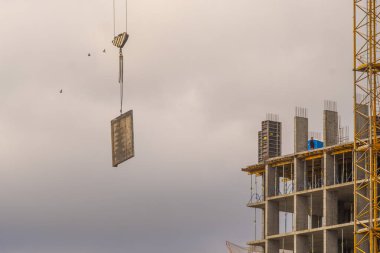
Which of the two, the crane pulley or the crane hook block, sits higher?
the crane hook block

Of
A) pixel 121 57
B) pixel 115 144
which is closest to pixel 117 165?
pixel 115 144

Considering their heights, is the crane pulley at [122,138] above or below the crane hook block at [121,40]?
below

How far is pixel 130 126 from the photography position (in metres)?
167

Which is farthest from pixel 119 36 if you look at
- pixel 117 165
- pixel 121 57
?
pixel 117 165

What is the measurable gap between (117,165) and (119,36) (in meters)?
15.0

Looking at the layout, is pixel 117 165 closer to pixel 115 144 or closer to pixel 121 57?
pixel 115 144

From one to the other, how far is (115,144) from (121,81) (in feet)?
23.3

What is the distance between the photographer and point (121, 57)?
174750 mm

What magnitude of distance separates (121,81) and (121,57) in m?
3.93

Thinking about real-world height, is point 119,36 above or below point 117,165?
above

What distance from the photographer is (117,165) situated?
167 meters

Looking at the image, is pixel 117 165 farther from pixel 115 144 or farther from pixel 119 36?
pixel 119 36

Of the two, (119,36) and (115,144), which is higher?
(119,36)

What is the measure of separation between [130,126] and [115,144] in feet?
9.36
